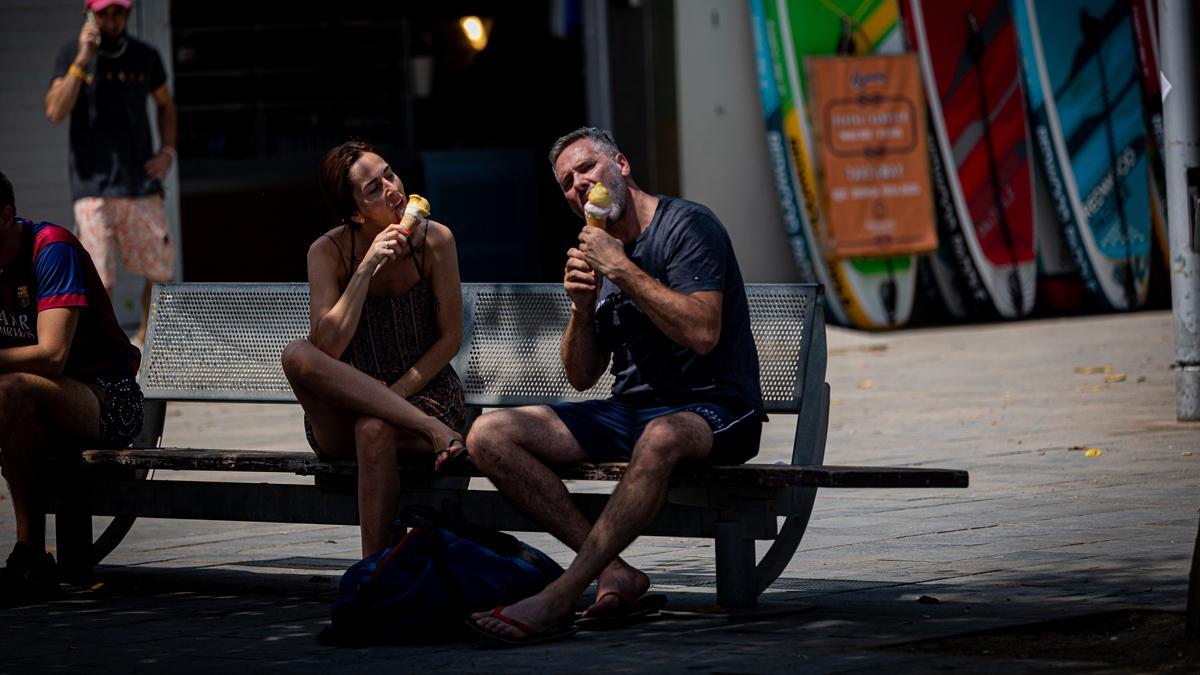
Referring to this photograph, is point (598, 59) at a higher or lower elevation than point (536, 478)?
higher

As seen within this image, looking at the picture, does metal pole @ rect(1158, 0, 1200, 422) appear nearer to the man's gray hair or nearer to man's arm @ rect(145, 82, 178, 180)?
the man's gray hair

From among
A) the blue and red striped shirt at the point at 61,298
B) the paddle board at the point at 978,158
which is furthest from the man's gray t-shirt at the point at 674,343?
the paddle board at the point at 978,158

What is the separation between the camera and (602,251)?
506cm

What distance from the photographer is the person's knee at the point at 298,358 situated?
5.45 meters

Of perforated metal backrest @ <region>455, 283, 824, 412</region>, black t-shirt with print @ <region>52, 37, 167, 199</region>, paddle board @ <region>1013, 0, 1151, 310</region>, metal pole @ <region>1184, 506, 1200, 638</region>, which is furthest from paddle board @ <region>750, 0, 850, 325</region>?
metal pole @ <region>1184, 506, 1200, 638</region>

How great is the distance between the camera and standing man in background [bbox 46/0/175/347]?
11.1 meters

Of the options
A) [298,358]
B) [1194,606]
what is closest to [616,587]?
[298,358]

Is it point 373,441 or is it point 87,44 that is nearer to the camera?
point 373,441

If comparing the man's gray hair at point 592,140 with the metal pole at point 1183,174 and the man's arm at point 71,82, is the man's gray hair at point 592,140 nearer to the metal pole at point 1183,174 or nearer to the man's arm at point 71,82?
the metal pole at point 1183,174

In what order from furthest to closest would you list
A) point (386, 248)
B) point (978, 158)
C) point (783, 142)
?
1. point (978, 158)
2. point (783, 142)
3. point (386, 248)

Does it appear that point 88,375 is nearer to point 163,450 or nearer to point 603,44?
point 163,450

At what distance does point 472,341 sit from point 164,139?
5466 mm

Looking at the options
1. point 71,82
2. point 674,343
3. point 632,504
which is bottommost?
point 632,504

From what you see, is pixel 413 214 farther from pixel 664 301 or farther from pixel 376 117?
pixel 376 117
